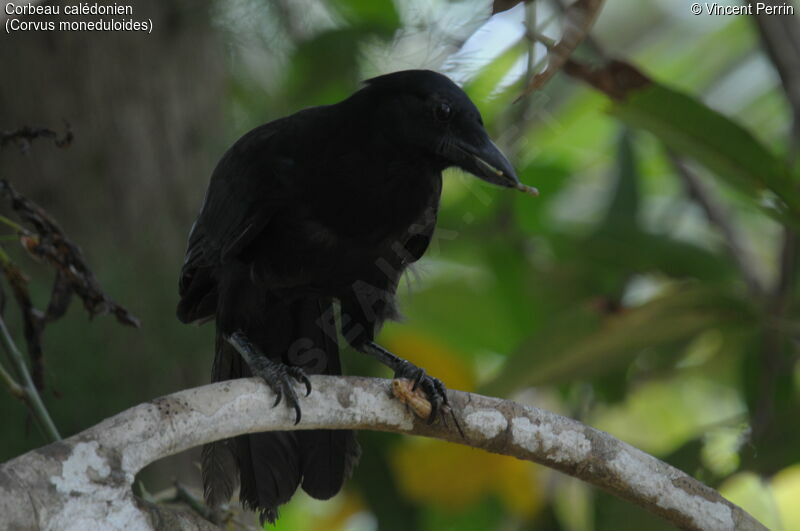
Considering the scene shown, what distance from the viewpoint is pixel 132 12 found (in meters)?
3.40

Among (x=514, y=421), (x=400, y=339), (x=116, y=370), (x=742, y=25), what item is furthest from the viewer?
(x=742, y=25)

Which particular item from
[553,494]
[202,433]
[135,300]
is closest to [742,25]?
[553,494]

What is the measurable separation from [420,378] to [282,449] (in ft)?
1.44

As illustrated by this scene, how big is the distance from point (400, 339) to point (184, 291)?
1332mm

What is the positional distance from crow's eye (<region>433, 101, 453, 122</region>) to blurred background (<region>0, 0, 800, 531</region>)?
0.51 ft

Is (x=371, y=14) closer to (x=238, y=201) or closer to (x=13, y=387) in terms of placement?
(x=238, y=201)

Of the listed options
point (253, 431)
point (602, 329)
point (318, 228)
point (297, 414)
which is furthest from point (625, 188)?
point (253, 431)

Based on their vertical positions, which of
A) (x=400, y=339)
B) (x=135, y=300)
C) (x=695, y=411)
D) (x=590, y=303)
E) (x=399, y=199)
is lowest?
(x=695, y=411)

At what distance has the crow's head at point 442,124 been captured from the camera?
215cm

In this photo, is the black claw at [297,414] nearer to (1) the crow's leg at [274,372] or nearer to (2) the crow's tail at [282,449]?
(1) the crow's leg at [274,372]

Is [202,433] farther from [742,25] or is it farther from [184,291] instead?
[742,25]

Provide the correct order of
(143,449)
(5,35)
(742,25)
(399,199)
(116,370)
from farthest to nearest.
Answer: (742,25) → (5,35) → (116,370) → (399,199) → (143,449)

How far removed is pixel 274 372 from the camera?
2.11 metres

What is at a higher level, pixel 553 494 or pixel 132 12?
pixel 132 12
